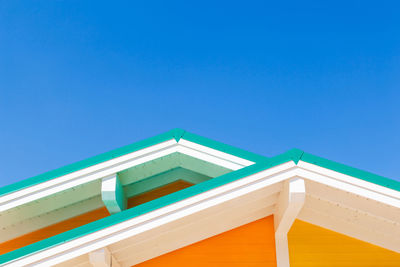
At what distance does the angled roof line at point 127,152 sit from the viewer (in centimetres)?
448

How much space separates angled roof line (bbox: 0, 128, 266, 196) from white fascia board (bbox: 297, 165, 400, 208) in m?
1.34

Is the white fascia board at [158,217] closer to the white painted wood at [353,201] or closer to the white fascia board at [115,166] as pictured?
the white painted wood at [353,201]

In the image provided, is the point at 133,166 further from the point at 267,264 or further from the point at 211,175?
the point at 267,264

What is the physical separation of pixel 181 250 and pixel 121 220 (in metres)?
1.41

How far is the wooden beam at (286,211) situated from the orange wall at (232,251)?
0.30 feet

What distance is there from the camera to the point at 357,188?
367 centimetres

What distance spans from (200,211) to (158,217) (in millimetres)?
467

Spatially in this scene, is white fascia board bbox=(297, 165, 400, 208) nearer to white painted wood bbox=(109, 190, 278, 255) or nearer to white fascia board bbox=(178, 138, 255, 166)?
white painted wood bbox=(109, 190, 278, 255)

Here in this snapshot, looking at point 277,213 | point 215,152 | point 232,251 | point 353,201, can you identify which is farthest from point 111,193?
point 353,201

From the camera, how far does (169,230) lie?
3957 millimetres

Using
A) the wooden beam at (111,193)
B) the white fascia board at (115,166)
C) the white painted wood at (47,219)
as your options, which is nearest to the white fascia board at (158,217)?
the white fascia board at (115,166)

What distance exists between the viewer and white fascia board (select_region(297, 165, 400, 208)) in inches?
143

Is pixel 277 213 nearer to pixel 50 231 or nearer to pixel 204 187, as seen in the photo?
pixel 204 187

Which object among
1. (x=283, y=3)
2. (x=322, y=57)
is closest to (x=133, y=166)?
(x=283, y=3)
